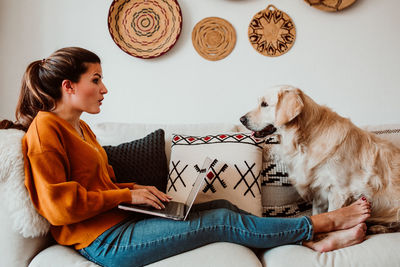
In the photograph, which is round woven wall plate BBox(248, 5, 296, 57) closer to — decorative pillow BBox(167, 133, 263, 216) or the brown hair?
decorative pillow BBox(167, 133, 263, 216)

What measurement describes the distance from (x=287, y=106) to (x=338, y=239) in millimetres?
629

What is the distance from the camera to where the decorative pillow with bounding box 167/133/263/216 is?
1550mm

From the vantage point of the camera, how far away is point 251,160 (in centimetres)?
161

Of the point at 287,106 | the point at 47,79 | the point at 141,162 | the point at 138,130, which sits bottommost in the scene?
the point at 141,162

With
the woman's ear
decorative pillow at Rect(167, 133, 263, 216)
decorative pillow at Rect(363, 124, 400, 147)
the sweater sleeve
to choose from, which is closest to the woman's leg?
the sweater sleeve

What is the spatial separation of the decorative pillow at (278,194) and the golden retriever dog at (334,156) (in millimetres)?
117

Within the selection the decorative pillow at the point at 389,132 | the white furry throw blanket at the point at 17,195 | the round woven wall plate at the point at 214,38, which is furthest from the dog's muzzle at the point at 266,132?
the white furry throw blanket at the point at 17,195

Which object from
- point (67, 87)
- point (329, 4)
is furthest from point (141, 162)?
point (329, 4)

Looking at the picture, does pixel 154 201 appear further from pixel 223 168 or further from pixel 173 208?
pixel 223 168

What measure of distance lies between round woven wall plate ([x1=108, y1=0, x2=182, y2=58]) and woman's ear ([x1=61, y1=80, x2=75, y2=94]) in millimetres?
962

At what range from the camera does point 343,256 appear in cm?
113

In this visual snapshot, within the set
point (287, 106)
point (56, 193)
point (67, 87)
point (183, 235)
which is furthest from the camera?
point (287, 106)

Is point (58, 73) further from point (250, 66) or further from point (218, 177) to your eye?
point (250, 66)

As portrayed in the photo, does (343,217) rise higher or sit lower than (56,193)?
lower
